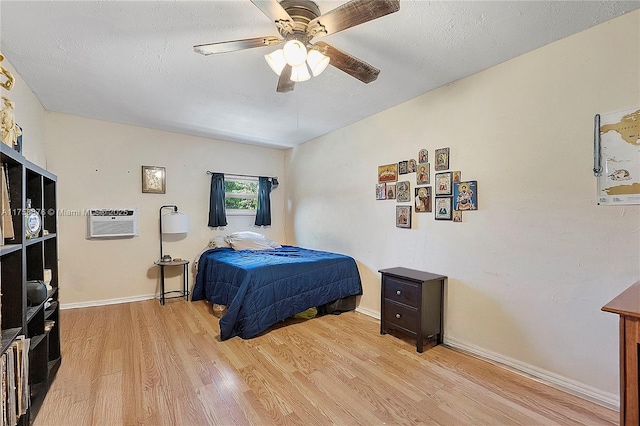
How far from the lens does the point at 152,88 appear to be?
8.66 ft

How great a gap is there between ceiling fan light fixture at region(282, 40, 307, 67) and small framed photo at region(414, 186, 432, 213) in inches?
67.4

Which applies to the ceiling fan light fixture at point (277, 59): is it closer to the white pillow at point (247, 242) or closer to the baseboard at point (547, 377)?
the baseboard at point (547, 377)

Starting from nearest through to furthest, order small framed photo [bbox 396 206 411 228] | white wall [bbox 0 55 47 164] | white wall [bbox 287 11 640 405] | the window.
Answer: white wall [bbox 287 11 640 405] → white wall [bbox 0 55 47 164] → small framed photo [bbox 396 206 411 228] → the window

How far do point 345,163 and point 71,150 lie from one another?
331 centimetres

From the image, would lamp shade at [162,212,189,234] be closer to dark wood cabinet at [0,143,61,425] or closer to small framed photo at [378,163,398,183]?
dark wood cabinet at [0,143,61,425]

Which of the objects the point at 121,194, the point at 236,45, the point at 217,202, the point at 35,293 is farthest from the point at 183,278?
the point at 236,45

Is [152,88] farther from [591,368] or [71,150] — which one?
[591,368]

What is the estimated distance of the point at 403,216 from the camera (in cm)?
297

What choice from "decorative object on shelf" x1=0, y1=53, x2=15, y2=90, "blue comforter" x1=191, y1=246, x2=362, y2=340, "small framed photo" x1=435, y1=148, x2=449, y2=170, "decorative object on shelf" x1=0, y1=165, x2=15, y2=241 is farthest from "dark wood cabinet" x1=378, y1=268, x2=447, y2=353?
"decorative object on shelf" x1=0, y1=53, x2=15, y2=90

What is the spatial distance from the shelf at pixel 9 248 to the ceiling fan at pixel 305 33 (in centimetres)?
133

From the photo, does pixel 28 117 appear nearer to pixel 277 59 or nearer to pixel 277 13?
pixel 277 59

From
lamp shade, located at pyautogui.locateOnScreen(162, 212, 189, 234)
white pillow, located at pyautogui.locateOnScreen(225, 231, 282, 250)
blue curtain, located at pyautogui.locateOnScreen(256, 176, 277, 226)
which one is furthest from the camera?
blue curtain, located at pyautogui.locateOnScreen(256, 176, 277, 226)

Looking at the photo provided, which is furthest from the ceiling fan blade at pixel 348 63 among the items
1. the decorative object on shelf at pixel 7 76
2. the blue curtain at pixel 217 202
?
the blue curtain at pixel 217 202

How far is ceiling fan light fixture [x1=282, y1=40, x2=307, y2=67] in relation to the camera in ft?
5.12
